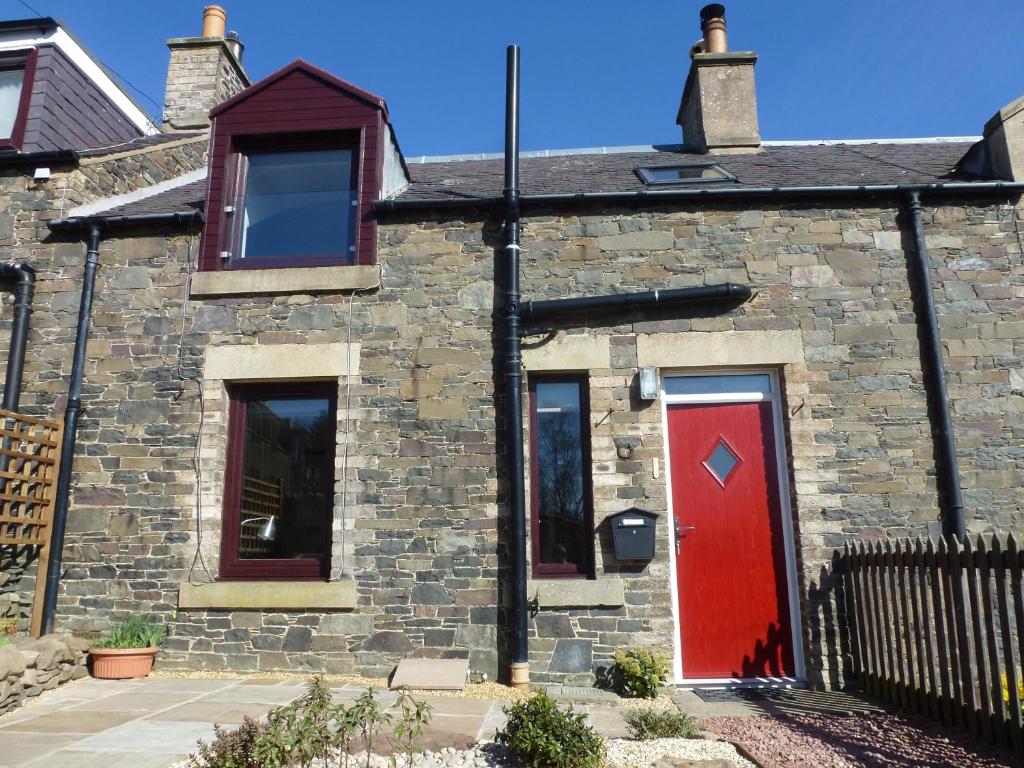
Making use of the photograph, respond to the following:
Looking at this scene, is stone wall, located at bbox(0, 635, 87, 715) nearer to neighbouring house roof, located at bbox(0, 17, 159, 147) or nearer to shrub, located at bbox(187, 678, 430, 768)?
shrub, located at bbox(187, 678, 430, 768)

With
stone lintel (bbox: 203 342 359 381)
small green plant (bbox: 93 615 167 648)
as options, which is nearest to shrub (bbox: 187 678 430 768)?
small green plant (bbox: 93 615 167 648)

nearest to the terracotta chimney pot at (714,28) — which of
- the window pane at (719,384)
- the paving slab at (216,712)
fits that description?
the window pane at (719,384)

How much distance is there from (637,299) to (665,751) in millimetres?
3835

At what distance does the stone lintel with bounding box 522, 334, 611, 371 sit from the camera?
6645 mm

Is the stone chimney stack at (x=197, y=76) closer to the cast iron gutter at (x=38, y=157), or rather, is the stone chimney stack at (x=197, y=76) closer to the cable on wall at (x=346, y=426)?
the cast iron gutter at (x=38, y=157)

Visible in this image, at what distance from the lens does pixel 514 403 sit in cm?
639

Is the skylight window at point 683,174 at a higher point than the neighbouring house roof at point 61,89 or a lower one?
lower

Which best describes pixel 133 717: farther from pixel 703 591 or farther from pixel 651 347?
pixel 651 347

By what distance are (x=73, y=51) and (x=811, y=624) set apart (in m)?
10.5

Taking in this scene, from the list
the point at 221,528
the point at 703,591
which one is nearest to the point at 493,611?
the point at 703,591

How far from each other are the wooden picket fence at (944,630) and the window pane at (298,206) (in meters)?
5.55

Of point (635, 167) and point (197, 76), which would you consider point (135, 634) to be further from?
point (197, 76)

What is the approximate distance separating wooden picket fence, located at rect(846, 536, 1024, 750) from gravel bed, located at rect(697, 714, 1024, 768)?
0.18 m

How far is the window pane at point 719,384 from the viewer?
672cm
